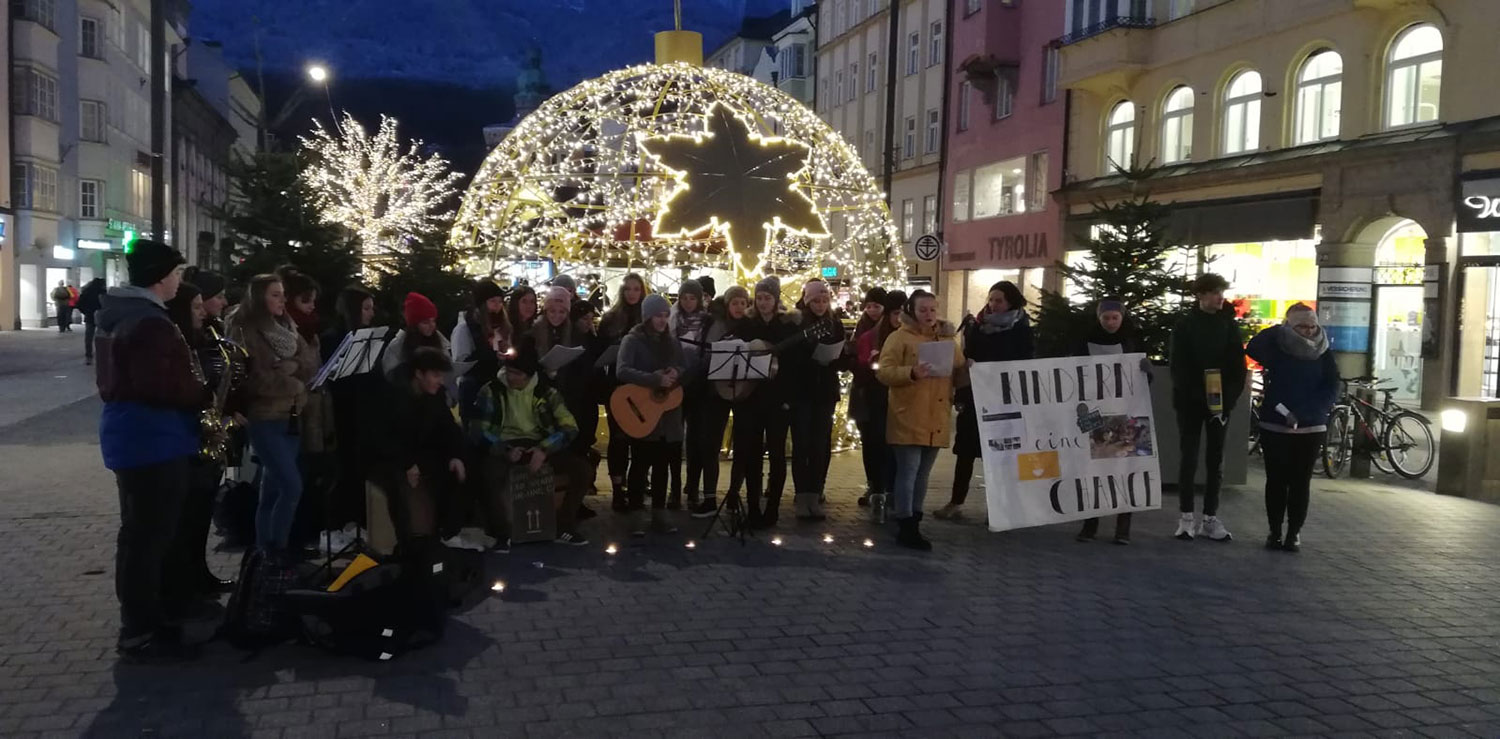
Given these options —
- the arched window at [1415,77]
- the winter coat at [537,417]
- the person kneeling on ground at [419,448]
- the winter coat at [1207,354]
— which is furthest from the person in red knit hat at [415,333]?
the arched window at [1415,77]

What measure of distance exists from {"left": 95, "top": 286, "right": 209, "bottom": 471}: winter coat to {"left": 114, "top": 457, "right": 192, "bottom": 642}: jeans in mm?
72

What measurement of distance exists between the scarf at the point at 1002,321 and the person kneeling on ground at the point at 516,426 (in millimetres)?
3071

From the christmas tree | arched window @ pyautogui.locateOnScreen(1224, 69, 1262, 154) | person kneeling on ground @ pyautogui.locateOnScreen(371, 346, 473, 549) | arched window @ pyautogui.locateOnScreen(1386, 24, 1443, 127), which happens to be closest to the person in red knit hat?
person kneeling on ground @ pyautogui.locateOnScreen(371, 346, 473, 549)

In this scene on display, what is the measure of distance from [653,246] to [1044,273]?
2078cm

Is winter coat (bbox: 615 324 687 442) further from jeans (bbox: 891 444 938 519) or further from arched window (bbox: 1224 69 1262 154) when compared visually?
arched window (bbox: 1224 69 1262 154)

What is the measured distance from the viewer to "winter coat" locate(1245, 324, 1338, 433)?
8008 millimetres

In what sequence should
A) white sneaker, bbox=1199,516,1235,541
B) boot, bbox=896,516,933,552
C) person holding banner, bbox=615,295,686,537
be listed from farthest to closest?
white sneaker, bbox=1199,516,1235,541 → person holding banner, bbox=615,295,686,537 → boot, bbox=896,516,933,552

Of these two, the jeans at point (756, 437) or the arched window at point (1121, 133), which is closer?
the jeans at point (756, 437)

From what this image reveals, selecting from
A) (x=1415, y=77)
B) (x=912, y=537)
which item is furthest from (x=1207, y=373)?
(x=1415, y=77)

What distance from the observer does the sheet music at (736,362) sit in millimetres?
8125

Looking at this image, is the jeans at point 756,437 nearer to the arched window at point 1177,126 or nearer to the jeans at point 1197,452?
the jeans at point 1197,452

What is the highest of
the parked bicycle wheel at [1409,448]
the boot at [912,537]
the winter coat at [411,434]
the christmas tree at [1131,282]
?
the christmas tree at [1131,282]

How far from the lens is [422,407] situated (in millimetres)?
6551

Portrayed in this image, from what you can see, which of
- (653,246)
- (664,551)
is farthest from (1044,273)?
(664,551)
